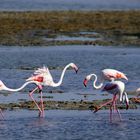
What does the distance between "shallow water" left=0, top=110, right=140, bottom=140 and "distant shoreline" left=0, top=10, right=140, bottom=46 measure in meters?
13.8

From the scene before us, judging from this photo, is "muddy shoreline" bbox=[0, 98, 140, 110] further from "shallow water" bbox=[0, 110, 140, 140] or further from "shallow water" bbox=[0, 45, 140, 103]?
"shallow water" bbox=[0, 45, 140, 103]

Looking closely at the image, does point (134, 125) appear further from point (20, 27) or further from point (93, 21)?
point (93, 21)

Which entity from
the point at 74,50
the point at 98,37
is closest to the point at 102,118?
the point at 74,50

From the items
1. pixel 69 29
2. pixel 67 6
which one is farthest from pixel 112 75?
pixel 67 6

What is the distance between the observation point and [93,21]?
125 feet

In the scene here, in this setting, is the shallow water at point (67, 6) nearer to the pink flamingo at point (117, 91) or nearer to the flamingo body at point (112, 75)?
the flamingo body at point (112, 75)

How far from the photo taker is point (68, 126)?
14.4m

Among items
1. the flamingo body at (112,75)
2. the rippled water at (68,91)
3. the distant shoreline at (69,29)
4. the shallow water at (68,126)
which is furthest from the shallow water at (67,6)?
the shallow water at (68,126)

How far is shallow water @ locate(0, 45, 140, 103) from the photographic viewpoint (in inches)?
728

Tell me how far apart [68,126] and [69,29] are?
2047cm

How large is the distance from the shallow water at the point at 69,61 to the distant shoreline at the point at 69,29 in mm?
1690

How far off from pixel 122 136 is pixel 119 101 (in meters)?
3.38

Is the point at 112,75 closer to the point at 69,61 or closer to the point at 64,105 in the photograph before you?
the point at 64,105

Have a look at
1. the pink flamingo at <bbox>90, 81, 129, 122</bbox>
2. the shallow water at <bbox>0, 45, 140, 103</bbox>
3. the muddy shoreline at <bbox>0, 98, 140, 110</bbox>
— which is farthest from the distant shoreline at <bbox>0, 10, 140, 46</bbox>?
the pink flamingo at <bbox>90, 81, 129, 122</bbox>
